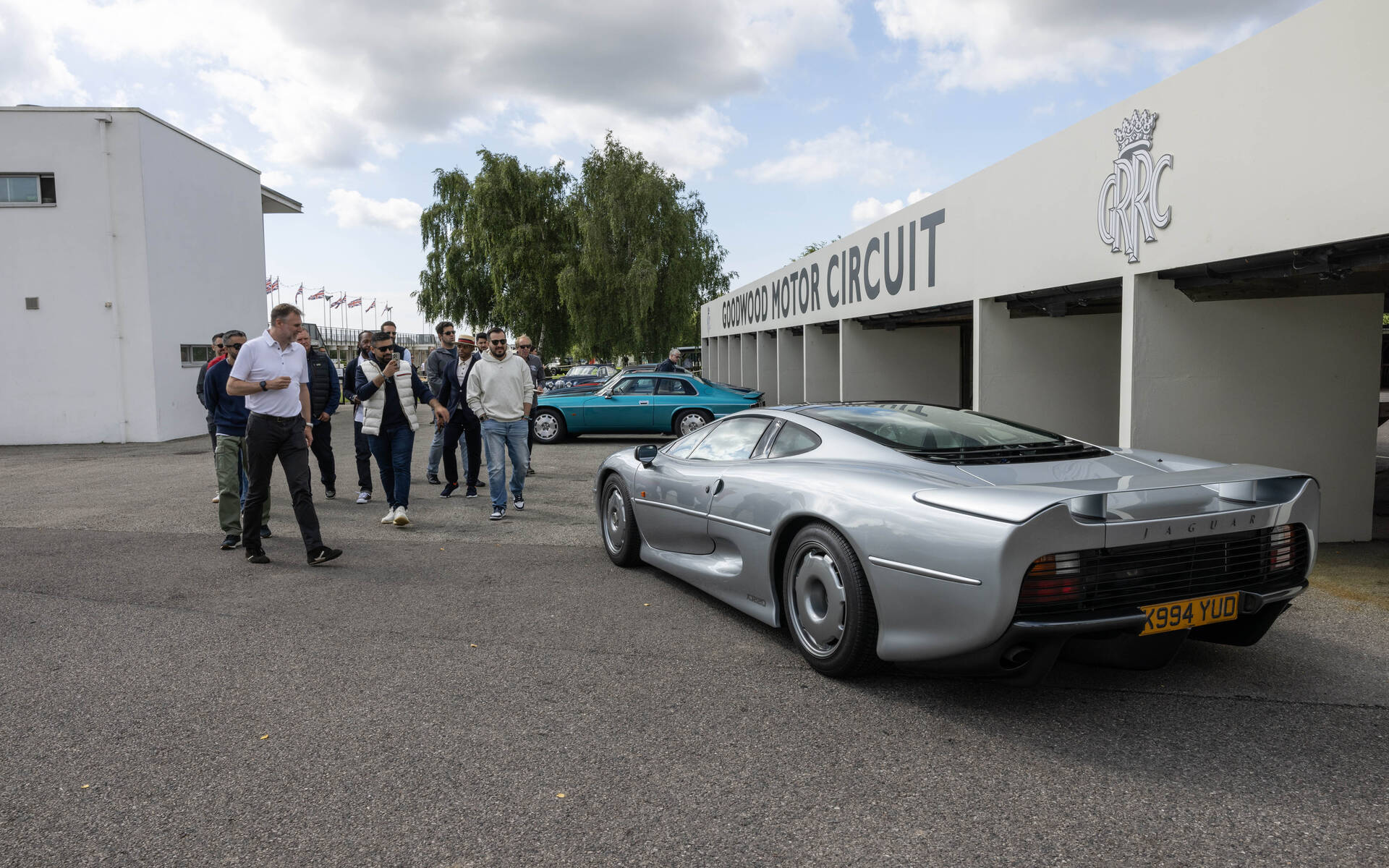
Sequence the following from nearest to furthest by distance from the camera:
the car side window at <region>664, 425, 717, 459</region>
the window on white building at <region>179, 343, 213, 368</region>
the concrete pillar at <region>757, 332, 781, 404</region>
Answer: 1. the car side window at <region>664, 425, 717, 459</region>
2. the window on white building at <region>179, 343, 213, 368</region>
3. the concrete pillar at <region>757, 332, 781, 404</region>

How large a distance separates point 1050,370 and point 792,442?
5.80 meters

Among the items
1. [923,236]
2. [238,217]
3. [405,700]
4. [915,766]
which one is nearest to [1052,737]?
[915,766]

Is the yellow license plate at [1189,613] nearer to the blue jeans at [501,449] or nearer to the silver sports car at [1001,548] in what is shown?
the silver sports car at [1001,548]

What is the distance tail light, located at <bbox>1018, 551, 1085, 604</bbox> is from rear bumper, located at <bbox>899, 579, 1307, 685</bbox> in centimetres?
8

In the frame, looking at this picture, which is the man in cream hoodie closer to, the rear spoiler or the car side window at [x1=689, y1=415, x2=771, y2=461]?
the car side window at [x1=689, y1=415, x2=771, y2=461]

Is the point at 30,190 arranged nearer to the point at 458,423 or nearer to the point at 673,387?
the point at 673,387

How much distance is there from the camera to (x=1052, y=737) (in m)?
3.20

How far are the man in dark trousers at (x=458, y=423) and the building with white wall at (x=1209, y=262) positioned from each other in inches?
204

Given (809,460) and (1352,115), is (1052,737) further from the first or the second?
(1352,115)

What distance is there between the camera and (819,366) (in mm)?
16859

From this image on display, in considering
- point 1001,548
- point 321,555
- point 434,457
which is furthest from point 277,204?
point 1001,548

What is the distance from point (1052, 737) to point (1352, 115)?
378 cm

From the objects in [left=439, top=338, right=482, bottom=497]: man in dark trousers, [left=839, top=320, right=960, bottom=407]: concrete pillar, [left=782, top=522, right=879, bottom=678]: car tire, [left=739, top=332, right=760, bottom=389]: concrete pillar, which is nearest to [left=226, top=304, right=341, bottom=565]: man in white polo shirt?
[left=439, top=338, right=482, bottom=497]: man in dark trousers

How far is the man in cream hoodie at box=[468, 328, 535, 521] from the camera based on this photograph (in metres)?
7.93
